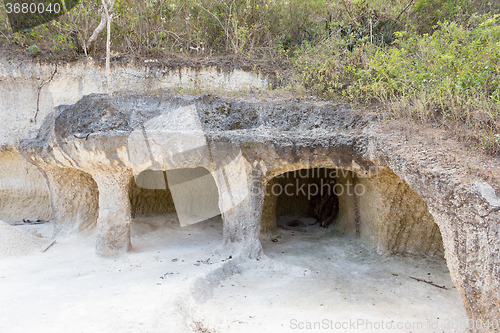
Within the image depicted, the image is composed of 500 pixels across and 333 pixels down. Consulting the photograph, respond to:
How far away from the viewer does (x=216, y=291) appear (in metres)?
4.56

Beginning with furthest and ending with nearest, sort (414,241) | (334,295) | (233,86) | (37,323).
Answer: (233,86) → (414,241) → (334,295) → (37,323)

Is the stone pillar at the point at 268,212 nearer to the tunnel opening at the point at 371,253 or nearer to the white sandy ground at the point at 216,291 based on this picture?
the tunnel opening at the point at 371,253

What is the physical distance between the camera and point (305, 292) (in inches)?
185

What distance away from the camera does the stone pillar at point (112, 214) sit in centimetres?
582

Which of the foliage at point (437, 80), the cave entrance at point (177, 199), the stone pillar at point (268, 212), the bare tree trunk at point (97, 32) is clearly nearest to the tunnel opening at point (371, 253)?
the stone pillar at point (268, 212)

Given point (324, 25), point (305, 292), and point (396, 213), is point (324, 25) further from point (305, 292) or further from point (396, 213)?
point (305, 292)

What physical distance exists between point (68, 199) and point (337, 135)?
227 inches

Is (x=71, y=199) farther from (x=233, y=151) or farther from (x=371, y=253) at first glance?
(x=371, y=253)

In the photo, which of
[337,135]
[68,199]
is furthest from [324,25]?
[68,199]

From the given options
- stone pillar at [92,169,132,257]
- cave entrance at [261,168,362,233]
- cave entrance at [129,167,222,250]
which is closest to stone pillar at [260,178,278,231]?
cave entrance at [261,168,362,233]

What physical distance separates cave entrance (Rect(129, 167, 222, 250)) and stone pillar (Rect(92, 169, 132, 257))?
1657mm

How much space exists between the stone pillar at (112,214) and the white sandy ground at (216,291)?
247mm

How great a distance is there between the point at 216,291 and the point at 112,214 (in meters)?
2.56

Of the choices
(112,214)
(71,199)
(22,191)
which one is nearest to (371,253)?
(112,214)
